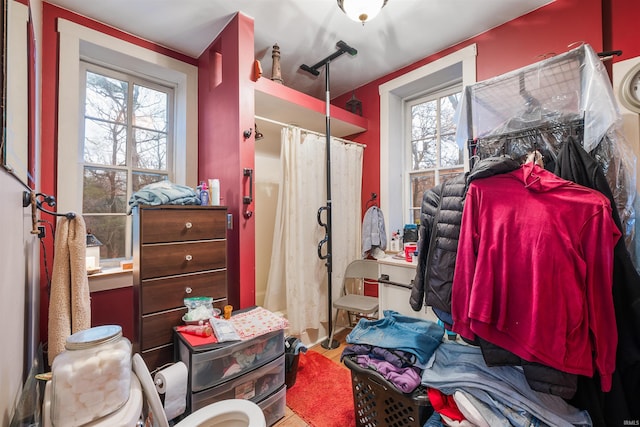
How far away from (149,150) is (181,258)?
4.48 feet

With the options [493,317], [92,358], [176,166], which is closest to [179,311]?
[92,358]

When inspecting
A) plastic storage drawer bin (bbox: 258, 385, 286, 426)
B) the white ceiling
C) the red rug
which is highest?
the white ceiling

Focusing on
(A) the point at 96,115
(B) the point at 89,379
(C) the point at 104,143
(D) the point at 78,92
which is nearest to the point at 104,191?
(C) the point at 104,143

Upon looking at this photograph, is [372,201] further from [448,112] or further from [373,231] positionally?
[448,112]

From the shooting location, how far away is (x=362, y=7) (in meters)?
1.58

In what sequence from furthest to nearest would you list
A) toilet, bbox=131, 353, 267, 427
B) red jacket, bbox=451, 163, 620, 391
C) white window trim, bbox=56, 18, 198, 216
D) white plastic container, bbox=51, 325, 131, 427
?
1. white window trim, bbox=56, 18, 198, 216
2. toilet, bbox=131, 353, 267, 427
3. red jacket, bbox=451, 163, 620, 391
4. white plastic container, bbox=51, 325, 131, 427

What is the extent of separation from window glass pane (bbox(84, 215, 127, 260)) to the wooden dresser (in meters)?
0.83

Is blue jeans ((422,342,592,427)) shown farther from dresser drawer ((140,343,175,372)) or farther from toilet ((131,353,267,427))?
dresser drawer ((140,343,175,372))

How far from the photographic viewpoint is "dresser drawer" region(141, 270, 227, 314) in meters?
1.43

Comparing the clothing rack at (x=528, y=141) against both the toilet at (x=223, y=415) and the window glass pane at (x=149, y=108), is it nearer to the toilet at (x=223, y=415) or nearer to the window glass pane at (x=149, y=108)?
the toilet at (x=223, y=415)

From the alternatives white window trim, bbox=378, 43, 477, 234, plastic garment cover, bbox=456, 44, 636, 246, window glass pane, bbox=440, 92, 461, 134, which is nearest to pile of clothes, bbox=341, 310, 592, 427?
plastic garment cover, bbox=456, 44, 636, 246

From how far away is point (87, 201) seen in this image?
80.2 inches

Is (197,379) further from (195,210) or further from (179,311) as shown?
(195,210)

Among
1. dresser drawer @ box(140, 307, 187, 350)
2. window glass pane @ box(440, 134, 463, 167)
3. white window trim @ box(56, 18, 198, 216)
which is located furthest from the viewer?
window glass pane @ box(440, 134, 463, 167)
